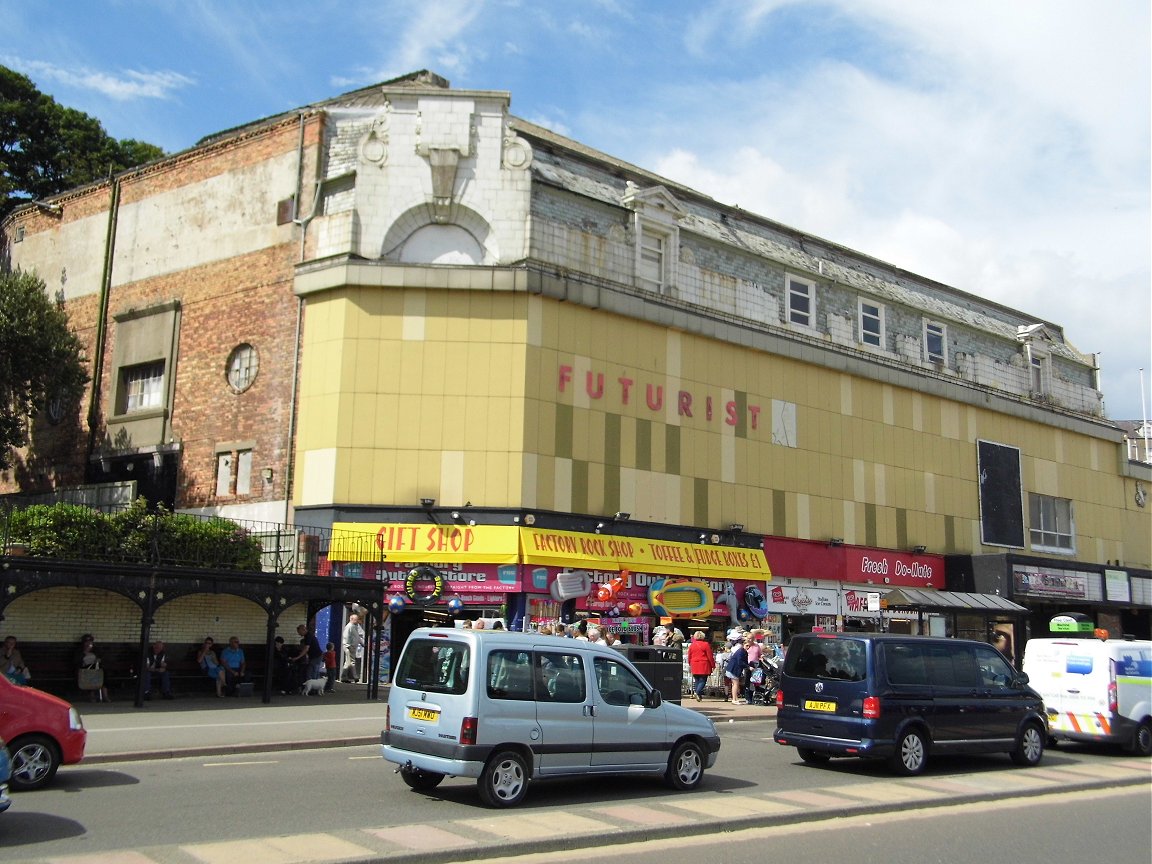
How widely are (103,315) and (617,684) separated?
27406 millimetres

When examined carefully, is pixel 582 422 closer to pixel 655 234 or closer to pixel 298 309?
pixel 655 234

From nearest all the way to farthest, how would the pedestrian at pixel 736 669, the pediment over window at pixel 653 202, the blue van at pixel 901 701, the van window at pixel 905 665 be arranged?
the blue van at pixel 901 701 < the van window at pixel 905 665 < the pedestrian at pixel 736 669 < the pediment over window at pixel 653 202

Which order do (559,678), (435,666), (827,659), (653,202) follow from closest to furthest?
1. (435,666)
2. (559,678)
3. (827,659)
4. (653,202)

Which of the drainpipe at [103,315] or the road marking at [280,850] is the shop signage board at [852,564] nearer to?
the drainpipe at [103,315]

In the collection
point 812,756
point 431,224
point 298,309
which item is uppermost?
point 431,224

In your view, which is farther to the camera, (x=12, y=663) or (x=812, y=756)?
(x=12, y=663)

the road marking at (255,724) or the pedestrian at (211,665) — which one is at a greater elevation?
the pedestrian at (211,665)

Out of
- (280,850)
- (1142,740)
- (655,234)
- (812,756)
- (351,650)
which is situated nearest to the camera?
(280,850)

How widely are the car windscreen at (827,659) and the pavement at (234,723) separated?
6342mm

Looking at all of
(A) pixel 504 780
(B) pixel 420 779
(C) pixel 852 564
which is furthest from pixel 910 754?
(C) pixel 852 564

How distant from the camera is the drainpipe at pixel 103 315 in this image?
111ft

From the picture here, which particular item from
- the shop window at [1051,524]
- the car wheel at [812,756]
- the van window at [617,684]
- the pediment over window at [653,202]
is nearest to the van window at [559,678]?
the van window at [617,684]

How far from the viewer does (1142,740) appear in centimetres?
1714

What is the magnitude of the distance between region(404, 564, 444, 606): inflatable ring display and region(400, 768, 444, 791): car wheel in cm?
1480
